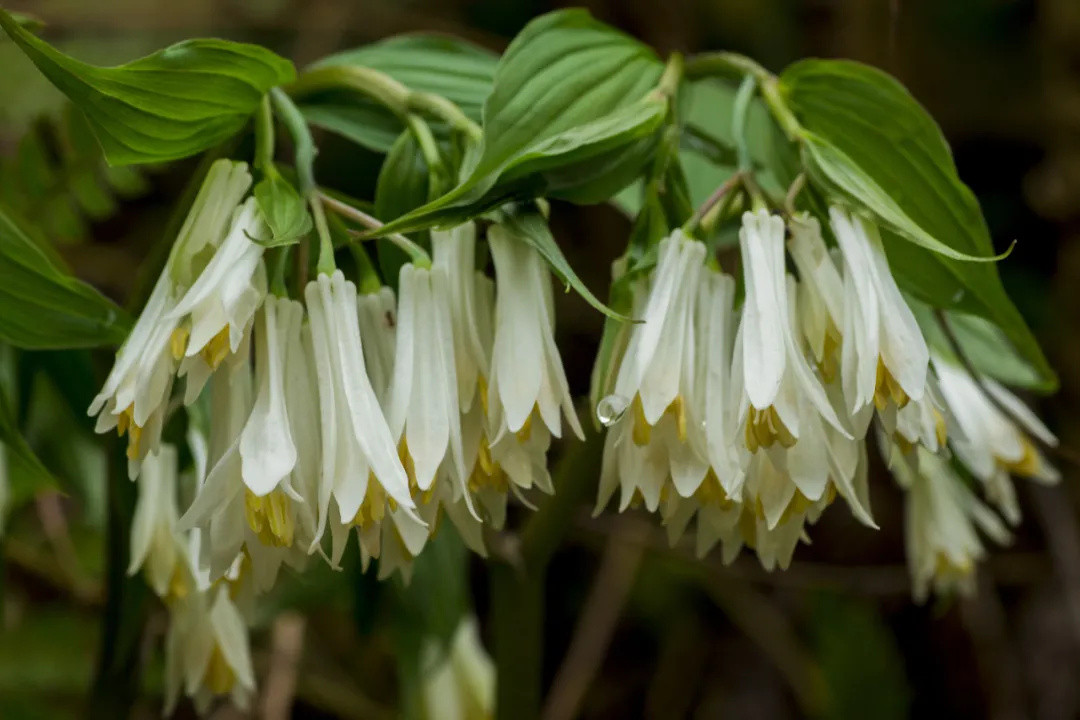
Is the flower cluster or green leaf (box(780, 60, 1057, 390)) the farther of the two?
green leaf (box(780, 60, 1057, 390))

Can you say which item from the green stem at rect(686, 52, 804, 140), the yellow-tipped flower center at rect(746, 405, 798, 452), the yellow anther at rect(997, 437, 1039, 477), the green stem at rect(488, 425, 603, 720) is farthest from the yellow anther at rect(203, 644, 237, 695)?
the yellow anther at rect(997, 437, 1039, 477)

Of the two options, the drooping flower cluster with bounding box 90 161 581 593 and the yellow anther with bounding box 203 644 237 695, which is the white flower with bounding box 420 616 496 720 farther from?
the drooping flower cluster with bounding box 90 161 581 593

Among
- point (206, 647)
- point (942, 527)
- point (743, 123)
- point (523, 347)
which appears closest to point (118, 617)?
point (206, 647)

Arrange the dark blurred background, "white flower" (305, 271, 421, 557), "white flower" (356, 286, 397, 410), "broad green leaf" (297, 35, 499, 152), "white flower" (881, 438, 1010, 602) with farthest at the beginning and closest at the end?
the dark blurred background < "white flower" (881, 438, 1010, 602) < "broad green leaf" (297, 35, 499, 152) < "white flower" (356, 286, 397, 410) < "white flower" (305, 271, 421, 557)

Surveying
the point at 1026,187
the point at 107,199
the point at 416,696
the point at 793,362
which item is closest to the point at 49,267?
the point at 793,362

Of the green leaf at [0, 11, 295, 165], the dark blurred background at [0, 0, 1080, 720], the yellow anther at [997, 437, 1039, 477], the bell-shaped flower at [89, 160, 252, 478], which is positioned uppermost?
the green leaf at [0, 11, 295, 165]

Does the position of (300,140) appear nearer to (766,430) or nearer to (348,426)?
(348,426)
